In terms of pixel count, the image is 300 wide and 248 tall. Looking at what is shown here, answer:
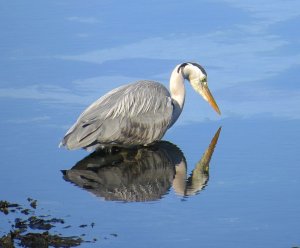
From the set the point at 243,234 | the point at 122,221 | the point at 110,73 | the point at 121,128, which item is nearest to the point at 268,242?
the point at 243,234

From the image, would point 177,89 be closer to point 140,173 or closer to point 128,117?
point 128,117

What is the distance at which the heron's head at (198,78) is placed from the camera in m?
13.5

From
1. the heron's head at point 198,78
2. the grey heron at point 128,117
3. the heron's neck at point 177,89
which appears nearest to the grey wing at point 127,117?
the grey heron at point 128,117

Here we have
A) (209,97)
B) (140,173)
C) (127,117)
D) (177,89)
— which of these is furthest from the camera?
(209,97)

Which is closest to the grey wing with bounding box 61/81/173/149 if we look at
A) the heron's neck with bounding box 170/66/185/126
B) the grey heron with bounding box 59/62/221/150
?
the grey heron with bounding box 59/62/221/150

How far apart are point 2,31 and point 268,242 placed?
7.48 meters

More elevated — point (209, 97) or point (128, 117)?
point (209, 97)

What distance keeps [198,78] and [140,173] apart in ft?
7.03

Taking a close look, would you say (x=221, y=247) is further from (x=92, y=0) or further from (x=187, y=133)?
(x=92, y=0)

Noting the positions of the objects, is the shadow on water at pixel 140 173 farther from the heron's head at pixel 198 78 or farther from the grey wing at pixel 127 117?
the heron's head at pixel 198 78

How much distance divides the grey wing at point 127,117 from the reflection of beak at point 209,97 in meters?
0.62

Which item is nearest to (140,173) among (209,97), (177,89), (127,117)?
(127,117)

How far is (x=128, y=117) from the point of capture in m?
12.7

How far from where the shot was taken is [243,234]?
33.1 ft
